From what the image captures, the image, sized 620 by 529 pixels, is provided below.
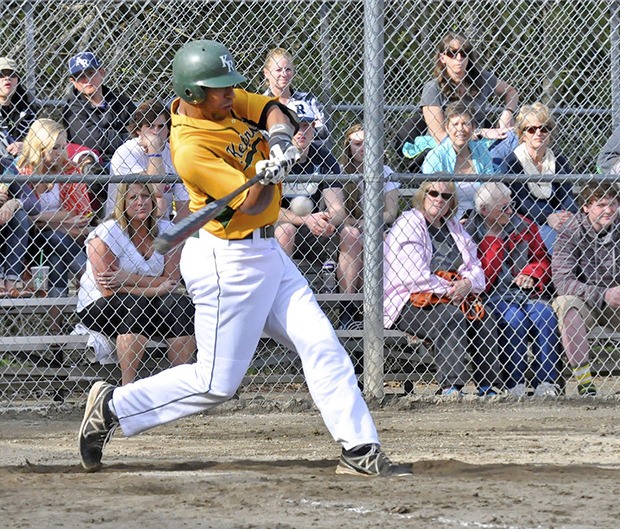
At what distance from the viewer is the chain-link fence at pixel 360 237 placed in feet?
23.6

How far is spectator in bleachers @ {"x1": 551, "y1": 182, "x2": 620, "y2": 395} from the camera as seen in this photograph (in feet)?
24.6

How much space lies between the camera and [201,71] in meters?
4.73

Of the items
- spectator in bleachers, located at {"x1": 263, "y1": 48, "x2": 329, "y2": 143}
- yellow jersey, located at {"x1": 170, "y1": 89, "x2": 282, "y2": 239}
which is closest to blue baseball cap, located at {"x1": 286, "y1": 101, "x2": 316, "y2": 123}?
spectator in bleachers, located at {"x1": 263, "y1": 48, "x2": 329, "y2": 143}

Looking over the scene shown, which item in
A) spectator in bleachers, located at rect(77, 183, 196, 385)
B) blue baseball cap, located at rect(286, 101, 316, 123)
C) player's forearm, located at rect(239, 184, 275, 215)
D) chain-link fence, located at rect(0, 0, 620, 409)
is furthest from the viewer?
blue baseball cap, located at rect(286, 101, 316, 123)

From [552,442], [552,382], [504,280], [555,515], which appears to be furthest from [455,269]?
[555,515]

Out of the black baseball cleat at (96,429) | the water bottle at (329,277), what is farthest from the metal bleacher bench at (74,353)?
the black baseball cleat at (96,429)

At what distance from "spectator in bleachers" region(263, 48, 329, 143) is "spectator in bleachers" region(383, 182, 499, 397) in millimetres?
850

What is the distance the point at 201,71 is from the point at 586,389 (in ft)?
13.0

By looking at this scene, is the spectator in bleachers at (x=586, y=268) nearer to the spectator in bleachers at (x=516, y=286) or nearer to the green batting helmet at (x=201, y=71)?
the spectator in bleachers at (x=516, y=286)

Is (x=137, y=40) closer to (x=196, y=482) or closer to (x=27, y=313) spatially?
(x=27, y=313)

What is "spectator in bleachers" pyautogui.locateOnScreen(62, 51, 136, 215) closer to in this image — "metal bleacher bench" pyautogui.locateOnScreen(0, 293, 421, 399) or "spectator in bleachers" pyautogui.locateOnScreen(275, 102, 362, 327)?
"metal bleacher bench" pyautogui.locateOnScreen(0, 293, 421, 399)

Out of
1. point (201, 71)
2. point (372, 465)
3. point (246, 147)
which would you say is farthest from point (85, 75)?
point (372, 465)

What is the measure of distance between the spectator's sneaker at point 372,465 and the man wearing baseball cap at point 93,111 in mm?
3572

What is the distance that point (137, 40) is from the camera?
876 cm
